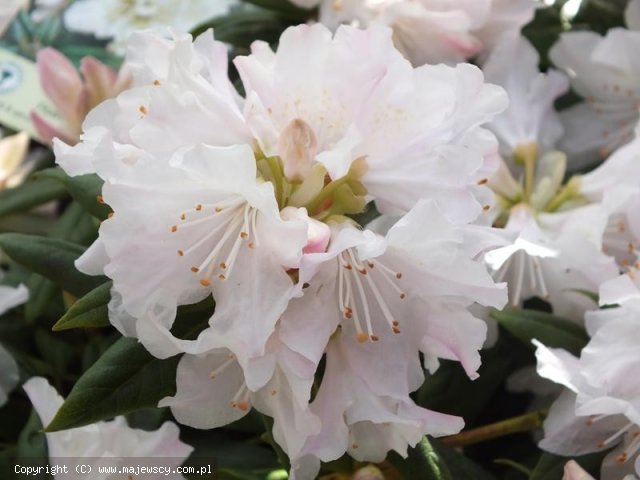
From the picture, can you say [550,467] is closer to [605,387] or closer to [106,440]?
[605,387]

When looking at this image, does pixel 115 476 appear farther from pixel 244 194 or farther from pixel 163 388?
pixel 244 194

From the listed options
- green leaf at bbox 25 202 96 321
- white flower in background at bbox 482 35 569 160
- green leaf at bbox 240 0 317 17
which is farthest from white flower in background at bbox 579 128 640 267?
green leaf at bbox 25 202 96 321

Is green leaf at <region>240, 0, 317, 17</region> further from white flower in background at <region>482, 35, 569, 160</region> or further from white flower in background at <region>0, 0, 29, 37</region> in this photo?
white flower in background at <region>0, 0, 29, 37</region>

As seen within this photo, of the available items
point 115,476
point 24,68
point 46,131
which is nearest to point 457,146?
point 115,476

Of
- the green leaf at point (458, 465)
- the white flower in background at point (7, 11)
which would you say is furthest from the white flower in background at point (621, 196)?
the white flower in background at point (7, 11)

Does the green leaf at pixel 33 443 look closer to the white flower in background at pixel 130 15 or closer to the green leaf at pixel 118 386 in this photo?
the green leaf at pixel 118 386

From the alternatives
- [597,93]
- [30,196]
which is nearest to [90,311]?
[30,196]

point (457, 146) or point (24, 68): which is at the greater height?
point (457, 146)
